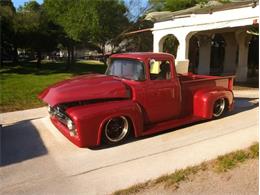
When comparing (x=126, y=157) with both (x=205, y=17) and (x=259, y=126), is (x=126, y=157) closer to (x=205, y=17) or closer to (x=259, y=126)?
(x=259, y=126)

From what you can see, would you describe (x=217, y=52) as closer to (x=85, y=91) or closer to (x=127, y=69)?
(x=127, y=69)

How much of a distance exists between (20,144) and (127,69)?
258cm

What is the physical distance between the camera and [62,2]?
873 inches

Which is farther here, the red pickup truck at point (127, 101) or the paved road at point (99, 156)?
the red pickup truck at point (127, 101)

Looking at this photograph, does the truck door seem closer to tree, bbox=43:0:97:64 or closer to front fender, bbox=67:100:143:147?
front fender, bbox=67:100:143:147

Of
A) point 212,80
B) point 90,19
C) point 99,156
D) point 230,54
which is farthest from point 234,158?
point 230,54

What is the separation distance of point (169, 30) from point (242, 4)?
4260 mm

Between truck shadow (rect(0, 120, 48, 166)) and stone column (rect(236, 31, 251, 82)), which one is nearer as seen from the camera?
truck shadow (rect(0, 120, 48, 166))

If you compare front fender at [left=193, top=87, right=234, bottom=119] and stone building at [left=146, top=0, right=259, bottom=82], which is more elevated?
stone building at [left=146, top=0, right=259, bottom=82]

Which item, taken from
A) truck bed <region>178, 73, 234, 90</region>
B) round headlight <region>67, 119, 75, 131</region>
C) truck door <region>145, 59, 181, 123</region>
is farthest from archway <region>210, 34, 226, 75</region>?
round headlight <region>67, 119, 75, 131</region>

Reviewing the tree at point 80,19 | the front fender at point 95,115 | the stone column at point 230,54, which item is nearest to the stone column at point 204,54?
the stone column at point 230,54

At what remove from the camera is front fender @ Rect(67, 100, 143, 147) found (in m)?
5.82

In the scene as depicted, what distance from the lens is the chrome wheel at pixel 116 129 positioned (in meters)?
6.29

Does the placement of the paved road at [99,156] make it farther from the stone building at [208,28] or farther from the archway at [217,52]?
the archway at [217,52]
